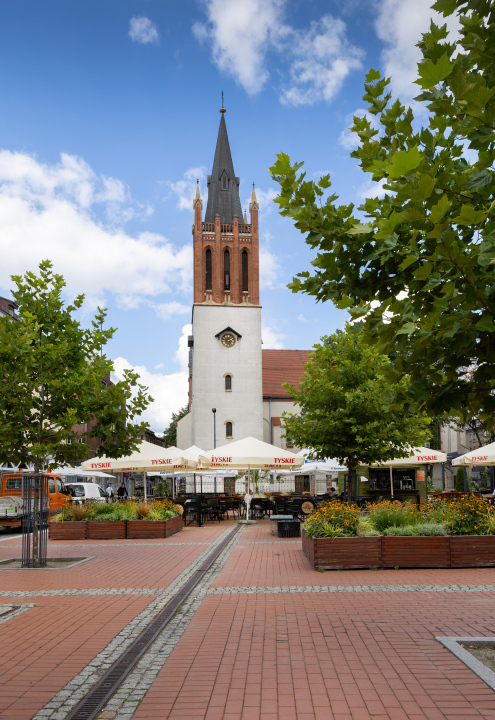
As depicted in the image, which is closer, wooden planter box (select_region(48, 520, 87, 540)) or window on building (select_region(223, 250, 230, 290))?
wooden planter box (select_region(48, 520, 87, 540))

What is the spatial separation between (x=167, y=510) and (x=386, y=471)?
46.1 ft

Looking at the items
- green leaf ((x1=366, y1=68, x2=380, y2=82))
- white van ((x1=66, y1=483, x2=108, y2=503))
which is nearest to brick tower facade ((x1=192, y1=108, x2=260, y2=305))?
white van ((x1=66, y1=483, x2=108, y2=503))

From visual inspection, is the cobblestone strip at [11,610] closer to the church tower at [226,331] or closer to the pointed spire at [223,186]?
the church tower at [226,331]

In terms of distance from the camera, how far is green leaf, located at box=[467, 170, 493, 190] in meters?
3.61

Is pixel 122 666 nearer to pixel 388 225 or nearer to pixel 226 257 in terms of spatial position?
pixel 388 225

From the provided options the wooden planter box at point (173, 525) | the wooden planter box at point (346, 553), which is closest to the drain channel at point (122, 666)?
the wooden planter box at point (346, 553)

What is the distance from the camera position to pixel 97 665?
6141 mm

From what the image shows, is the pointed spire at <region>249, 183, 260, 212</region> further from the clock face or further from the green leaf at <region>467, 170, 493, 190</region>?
the green leaf at <region>467, 170, 493, 190</region>

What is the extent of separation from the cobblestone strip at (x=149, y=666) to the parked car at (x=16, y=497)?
14305mm

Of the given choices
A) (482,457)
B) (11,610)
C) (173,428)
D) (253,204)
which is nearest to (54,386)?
(11,610)

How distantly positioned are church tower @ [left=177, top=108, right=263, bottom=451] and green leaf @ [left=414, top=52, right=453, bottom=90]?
50416 millimetres

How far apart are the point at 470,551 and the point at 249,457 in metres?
10.9

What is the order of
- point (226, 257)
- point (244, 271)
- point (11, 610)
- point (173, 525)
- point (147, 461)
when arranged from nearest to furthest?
A: point (11, 610), point (173, 525), point (147, 461), point (226, 257), point (244, 271)

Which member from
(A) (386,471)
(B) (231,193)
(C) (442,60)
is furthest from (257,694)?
(B) (231,193)
